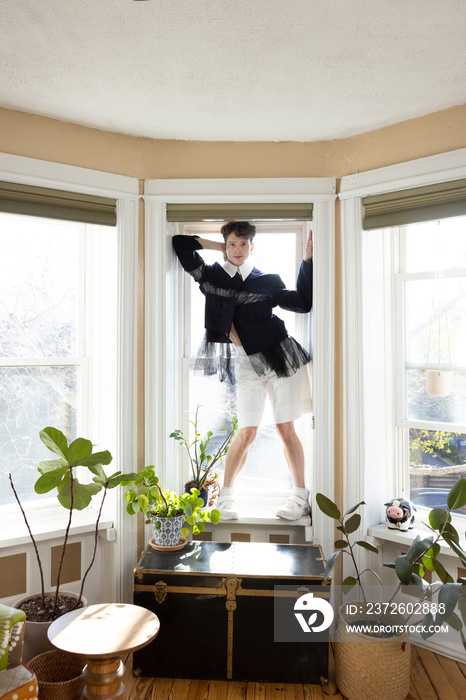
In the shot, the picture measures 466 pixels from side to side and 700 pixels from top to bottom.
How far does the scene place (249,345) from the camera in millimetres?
2951

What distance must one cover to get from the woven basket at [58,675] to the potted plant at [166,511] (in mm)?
631

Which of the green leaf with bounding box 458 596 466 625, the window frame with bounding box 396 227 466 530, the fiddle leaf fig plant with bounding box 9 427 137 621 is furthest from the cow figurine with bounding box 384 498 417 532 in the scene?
the fiddle leaf fig plant with bounding box 9 427 137 621

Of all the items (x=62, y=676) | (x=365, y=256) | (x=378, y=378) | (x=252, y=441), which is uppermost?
(x=365, y=256)

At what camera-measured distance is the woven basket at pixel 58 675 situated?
205cm

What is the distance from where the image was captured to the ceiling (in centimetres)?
180

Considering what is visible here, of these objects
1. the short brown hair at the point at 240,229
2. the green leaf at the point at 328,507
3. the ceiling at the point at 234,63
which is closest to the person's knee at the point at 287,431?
the green leaf at the point at 328,507

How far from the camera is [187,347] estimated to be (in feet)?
10.1

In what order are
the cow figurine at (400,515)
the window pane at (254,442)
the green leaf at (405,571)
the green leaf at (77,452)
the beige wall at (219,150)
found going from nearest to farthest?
the green leaf at (405,571) < the green leaf at (77,452) < the beige wall at (219,150) < the cow figurine at (400,515) < the window pane at (254,442)

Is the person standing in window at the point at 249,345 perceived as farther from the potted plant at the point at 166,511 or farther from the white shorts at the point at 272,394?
the potted plant at the point at 166,511

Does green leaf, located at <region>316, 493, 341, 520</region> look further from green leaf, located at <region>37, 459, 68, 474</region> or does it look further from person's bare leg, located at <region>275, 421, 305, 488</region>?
green leaf, located at <region>37, 459, 68, 474</region>

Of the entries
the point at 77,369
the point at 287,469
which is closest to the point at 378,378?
the point at 287,469

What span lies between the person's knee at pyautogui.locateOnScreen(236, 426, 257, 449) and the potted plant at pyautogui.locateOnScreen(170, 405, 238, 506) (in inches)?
1.9

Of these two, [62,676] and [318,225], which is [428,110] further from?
[62,676]

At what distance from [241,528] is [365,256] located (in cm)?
161
